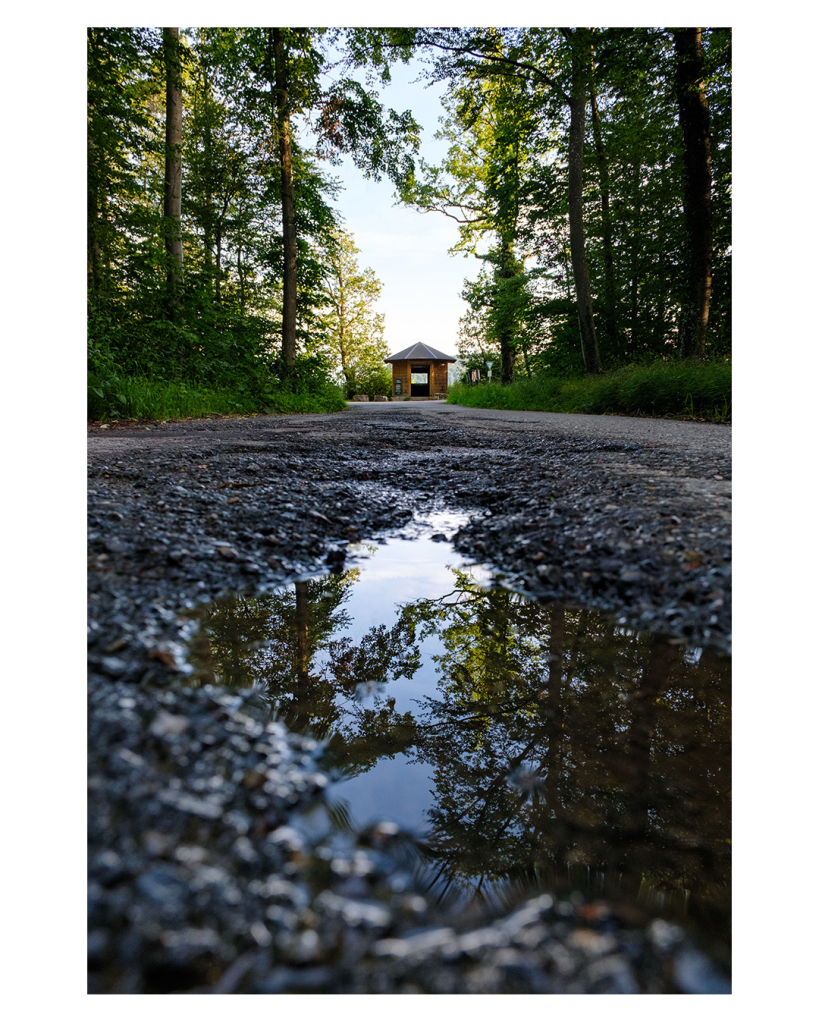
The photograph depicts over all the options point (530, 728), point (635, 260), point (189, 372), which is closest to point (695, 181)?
point (635, 260)

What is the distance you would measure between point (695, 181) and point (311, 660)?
37.5 feet

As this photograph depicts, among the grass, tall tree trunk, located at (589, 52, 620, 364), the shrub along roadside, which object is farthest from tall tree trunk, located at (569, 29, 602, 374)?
the grass

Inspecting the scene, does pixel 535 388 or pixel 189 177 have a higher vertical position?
pixel 189 177

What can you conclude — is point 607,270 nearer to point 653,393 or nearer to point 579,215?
point 579,215

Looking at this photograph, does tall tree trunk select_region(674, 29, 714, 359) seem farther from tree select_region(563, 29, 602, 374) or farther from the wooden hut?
the wooden hut

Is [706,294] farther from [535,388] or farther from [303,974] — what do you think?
[303,974]

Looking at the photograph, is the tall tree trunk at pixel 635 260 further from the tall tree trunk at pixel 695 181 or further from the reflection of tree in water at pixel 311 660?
the reflection of tree in water at pixel 311 660

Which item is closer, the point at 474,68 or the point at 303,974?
the point at 303,974

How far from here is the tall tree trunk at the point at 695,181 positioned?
863 centimetres

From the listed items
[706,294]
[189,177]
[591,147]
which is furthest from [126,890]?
[189,177]

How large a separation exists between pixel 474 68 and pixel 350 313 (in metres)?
28.7

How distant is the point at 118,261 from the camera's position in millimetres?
8516

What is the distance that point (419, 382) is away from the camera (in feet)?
146

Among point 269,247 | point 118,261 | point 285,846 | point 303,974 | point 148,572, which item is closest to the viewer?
point 303,974
